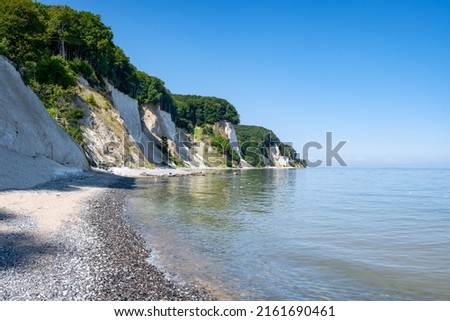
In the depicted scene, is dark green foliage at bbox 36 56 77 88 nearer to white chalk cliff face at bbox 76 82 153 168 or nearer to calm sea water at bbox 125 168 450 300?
white chalk cliff face at bbox 76 82 153 168

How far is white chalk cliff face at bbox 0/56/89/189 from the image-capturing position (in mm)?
23422

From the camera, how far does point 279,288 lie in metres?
9.12

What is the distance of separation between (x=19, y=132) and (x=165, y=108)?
7965cm

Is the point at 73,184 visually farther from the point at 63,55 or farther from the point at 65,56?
the point at 65,56

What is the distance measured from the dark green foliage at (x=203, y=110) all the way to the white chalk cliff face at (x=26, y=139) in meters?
92.8

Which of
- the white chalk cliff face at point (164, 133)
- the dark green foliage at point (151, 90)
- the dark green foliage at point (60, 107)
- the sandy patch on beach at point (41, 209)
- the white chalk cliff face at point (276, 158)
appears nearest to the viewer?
the sandy patch on beach at point (41, 209)

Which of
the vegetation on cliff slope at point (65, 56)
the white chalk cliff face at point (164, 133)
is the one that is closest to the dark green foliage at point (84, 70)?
the vegetation on cliff slope at point (65, 56)

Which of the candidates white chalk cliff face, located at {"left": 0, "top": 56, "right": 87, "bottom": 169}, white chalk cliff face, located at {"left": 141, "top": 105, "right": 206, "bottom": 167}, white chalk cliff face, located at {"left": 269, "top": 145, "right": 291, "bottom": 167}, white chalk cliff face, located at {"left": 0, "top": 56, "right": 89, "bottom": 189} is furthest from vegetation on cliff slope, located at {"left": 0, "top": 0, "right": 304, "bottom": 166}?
white chalk cliff face, located at {"left": 269, "top": 145, "right": 291, "bottom": 167}

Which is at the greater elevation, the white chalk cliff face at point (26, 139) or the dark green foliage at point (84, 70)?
the dark green foliage at point (84, 70)

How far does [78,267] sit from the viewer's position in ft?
27.8

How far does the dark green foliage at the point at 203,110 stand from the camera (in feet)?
441

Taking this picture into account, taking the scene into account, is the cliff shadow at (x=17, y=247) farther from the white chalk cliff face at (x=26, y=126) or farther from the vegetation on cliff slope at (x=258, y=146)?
the vegetation on cliff slope at (x=258, y=146)

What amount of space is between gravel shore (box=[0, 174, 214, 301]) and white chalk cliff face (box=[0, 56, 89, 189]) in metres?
9.68
